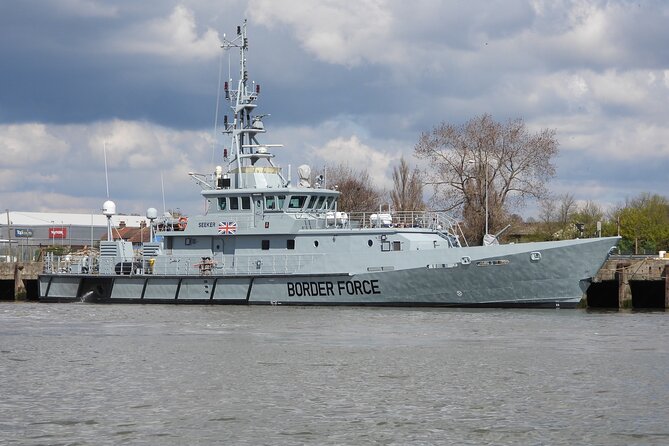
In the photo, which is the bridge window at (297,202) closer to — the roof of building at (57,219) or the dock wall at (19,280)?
the dock wall at (19,280)

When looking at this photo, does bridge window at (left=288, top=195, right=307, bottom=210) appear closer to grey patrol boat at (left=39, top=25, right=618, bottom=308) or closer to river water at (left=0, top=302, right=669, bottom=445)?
grey patrol boat at (left=39, top=25, right=618, bottom=308)

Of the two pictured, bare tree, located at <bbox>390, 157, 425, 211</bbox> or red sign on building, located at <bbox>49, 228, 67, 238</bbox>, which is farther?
red sign on building, located at <bbox>49, 228, 67, 238</bbox>

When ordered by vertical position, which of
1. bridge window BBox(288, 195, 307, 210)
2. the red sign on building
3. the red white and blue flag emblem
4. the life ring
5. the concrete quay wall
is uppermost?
the red sign on building

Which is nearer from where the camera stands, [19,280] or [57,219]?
[19,280]

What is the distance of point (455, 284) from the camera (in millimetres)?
41594

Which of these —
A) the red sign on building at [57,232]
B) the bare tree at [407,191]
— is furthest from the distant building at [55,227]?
the bare tree at [407,191]

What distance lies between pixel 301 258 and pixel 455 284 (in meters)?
6.75

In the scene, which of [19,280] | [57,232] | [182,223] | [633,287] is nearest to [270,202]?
[182,223]

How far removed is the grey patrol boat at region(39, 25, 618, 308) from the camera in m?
41.2

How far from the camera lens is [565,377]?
78.7 ft

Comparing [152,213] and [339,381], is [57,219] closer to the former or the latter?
[152,213]

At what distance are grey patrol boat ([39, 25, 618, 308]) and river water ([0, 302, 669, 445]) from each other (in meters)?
3.19

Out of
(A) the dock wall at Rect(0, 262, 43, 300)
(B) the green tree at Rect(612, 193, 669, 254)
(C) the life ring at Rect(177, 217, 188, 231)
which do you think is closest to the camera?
(C) the life ring at Rect(177, 217, 188, 231)

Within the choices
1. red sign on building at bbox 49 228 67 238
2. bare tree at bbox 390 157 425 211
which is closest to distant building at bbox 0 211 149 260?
red sign on building at bbox 49 228 67 238
